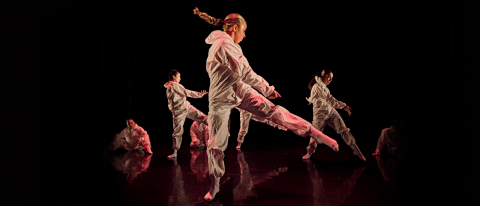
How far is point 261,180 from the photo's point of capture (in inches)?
121

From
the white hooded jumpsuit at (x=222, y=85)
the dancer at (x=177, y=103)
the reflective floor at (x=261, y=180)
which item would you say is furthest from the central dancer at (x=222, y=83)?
the dancer at (x=177, y=103)

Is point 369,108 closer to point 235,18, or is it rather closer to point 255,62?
point 255,62

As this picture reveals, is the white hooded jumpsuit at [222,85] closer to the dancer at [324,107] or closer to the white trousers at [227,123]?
the white trousers at [227,123]

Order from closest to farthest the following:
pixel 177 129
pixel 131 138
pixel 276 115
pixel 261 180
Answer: pixel 276 115
pixel 261 180
pixel 177 129
pixel 131 138

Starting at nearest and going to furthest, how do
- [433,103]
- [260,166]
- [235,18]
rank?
[433,103]
[235,18]
[260,166]

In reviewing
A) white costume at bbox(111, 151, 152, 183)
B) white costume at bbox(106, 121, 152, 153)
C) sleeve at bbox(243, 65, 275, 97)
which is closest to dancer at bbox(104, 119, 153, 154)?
white costume at bbox(106, 121, 152, 153)

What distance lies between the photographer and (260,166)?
3.83 metres

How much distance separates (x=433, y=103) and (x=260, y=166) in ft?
6.93

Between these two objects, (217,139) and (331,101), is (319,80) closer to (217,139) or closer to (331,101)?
(331,101)

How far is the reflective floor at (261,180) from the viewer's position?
8.04 ft

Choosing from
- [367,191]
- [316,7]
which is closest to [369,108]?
[316,7]

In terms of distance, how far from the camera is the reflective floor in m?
2.45

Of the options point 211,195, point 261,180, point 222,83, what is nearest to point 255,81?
point 222,83

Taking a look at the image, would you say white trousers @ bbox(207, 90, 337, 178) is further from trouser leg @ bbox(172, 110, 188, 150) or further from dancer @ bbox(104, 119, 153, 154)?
dancer @ bbox(104, 119, 153, 154)
